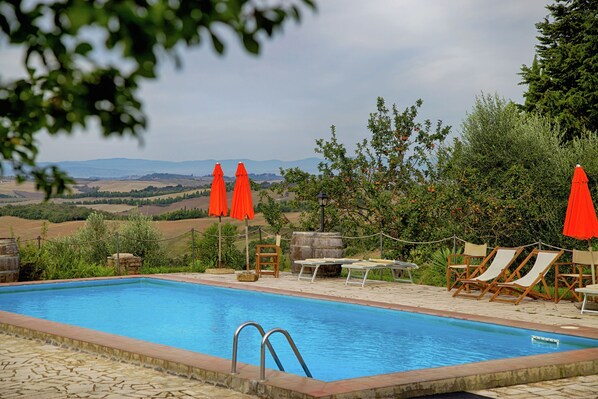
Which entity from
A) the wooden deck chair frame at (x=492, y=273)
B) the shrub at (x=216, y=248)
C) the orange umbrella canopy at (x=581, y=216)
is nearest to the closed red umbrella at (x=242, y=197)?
the shrub at (x=216, y=248)

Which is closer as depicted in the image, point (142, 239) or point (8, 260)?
point (8, 260)

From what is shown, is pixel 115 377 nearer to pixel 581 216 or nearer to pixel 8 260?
pixel 581 216

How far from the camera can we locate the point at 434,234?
17.5 meters

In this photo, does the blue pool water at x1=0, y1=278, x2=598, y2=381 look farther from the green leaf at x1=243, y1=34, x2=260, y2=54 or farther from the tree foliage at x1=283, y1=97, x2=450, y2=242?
the green leaf at x1=243, y1=34, x2=260, y2=54

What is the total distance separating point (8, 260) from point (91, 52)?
13819 mm

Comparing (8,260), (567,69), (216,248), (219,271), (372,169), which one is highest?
(567,69)

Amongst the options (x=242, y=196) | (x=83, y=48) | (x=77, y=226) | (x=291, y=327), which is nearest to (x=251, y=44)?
(x=83, y=48)

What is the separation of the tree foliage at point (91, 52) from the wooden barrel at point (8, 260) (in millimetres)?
12681

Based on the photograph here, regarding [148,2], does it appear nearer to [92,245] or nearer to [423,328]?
[423,328]

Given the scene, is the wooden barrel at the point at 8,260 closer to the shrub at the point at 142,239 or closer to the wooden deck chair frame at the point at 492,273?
the shrub at the point at 142,239

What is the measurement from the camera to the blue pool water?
8633 mm

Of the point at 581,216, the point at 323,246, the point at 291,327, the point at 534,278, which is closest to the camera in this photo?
the point at 291,327

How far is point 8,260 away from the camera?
14734mm

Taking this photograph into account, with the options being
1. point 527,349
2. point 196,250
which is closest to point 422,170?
point 196,250
